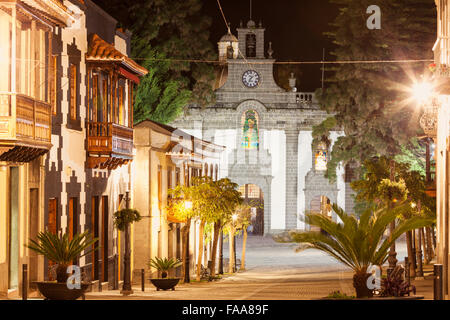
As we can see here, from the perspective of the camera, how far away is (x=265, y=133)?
7525 centimetres

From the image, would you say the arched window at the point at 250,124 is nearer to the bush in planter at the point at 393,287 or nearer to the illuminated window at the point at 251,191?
the illuminated window at the point at 251,191

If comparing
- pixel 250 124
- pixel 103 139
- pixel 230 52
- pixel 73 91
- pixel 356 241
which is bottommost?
pixel 356 241

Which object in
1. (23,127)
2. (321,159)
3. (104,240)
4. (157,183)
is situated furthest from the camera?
(321,159)

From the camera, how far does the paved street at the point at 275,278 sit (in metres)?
27.6

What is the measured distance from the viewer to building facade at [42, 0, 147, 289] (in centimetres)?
2483

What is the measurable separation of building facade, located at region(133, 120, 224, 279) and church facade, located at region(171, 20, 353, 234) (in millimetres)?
29236

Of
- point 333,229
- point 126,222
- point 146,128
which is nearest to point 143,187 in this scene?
point 146,128

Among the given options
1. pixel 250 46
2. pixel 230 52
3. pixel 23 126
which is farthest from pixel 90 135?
pixel 230 52

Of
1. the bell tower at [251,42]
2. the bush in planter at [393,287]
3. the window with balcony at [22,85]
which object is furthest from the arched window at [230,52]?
the bush in planter at [393,287]

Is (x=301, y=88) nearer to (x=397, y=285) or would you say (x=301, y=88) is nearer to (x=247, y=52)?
(x=247, y=52)

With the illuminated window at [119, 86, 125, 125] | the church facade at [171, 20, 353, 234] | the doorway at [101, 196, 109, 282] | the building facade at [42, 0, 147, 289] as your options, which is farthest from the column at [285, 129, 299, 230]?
the doorway at [101, 196, 109, 282]

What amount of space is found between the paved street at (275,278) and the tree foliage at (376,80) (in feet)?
24.5

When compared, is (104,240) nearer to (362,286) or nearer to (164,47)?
(362,286)

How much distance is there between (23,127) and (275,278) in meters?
23.3
